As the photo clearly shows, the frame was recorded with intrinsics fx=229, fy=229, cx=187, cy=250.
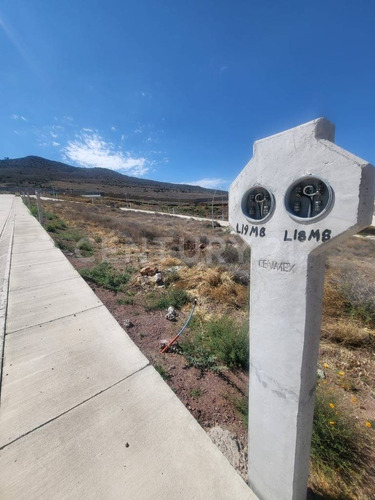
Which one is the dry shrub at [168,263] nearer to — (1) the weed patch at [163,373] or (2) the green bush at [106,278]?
(2) the green bush at [106,278]

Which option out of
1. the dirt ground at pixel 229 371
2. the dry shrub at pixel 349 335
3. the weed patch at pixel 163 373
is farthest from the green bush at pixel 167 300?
the dry shrub at pixel 349 335

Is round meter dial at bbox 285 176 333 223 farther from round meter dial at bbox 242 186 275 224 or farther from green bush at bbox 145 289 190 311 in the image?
green bush at bbox 145 289 190 311

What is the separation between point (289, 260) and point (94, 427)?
222cm

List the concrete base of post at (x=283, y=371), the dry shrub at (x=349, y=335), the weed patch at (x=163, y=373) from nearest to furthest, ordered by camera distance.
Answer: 1. the concrete base of post at (x=283, y=371)
2. the weed patch at (x=163, y=373)
3. the dry shrub at (x=349, y=335)

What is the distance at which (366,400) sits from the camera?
2.88m

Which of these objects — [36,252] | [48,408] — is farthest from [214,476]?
[36,252]

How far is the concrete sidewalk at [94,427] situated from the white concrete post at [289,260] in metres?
0.60

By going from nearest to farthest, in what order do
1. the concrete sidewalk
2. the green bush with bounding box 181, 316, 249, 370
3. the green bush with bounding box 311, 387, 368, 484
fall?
the concrete sidewalk → the green bush with bounding box 311, 387, 368, 484 → the green bush with bounding box 181, 316, 249, 370

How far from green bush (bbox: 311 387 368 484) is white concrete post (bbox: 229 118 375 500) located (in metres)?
0.67

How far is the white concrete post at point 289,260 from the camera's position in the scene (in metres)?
1.05

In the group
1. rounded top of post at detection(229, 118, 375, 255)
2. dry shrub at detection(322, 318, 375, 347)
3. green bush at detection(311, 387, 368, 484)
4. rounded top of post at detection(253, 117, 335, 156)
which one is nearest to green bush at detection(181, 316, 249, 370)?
green bush at detection(311, 387, 368, 484)

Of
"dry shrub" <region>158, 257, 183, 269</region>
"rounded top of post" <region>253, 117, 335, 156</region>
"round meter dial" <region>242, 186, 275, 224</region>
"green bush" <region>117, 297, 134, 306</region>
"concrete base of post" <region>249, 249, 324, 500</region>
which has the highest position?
"rounded top of post" <region>253, 117, 335, 156</region>

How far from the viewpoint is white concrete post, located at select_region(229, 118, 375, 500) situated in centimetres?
105

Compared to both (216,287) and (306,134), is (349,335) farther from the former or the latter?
(306,134)
